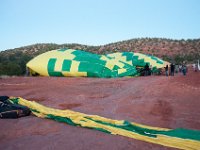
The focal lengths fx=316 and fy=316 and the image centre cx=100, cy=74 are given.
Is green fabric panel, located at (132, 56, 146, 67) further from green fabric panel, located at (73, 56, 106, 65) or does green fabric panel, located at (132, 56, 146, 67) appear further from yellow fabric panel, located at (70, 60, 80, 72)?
yellow fabric panel, located at (70, 60, 80, 72)

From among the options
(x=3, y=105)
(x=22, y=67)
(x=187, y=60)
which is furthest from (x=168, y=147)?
(x=187, y=60)

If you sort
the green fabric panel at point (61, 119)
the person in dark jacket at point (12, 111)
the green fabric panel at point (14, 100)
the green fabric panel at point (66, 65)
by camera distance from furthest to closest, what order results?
the green fabric panel at point (66, 65) < the green fabric panel at point (14, 100) < the person in dark jacket at point (12, 111) < the green fabric panel at point (61, 119)

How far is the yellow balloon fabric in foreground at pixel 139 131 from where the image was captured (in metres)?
6.39

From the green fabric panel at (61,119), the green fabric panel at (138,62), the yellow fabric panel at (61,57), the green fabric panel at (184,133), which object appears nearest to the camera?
the green fabric panel at (184,133)

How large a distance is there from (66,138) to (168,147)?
214 centimetres

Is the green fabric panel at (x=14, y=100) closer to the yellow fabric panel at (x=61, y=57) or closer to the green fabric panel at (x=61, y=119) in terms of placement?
the green fabric panel at (x=61, y=119)

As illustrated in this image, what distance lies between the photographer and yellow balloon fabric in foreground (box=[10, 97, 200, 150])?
639cm

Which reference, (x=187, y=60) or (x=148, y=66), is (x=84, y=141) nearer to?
(x=148, y=66)

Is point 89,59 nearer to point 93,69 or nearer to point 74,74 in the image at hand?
point 93,69

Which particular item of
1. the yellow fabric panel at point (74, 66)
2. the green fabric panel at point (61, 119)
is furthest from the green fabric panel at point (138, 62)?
the green fabric panel at point (61, 119)

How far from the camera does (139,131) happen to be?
283 inches

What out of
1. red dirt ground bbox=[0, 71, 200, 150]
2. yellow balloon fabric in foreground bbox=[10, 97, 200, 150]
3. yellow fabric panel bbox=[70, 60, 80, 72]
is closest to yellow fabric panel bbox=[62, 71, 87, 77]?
yellow fabric panel bbox=[70, 60, 80, 72]

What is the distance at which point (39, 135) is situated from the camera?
7.14 meters

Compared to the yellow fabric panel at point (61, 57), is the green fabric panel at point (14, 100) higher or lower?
lower
